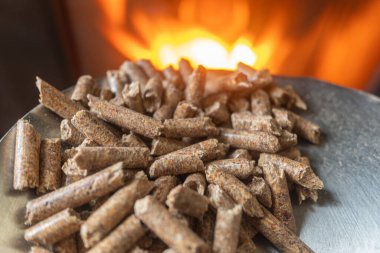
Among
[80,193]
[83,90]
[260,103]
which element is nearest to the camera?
[80,193]

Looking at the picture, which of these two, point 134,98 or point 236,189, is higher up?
point 134,98

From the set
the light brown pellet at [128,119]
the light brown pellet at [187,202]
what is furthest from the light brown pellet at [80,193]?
the light brown pellet at [128,119]

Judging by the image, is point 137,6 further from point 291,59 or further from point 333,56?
point 333,56

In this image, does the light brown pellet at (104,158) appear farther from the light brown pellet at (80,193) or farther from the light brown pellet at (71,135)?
the light brown pellet at (71,135)

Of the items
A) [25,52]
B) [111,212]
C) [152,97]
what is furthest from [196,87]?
[25,52]

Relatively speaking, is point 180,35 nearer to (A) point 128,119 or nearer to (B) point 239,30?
(B) point 239,30

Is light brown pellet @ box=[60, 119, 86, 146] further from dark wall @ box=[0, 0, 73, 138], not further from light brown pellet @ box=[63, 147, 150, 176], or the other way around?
dark wall @ box=[0, 0, 73, 138]
